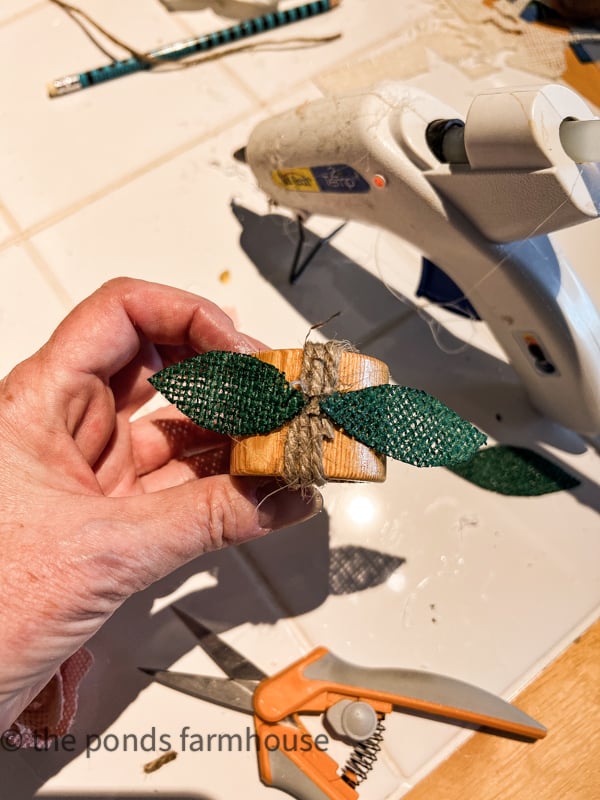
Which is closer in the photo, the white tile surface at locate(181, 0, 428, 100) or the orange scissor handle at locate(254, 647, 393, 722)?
the orange scissor handle at locate(254, 647, 393, 722)

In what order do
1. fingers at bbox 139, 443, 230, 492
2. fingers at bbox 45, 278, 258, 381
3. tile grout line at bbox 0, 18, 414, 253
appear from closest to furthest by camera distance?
fingers at bbox 45, 278, 258, 381
fingers at bbox 139, 443, 230, 492
tile grout line at bbox 0, 18, 414, 253

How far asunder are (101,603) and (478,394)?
570 millimetres

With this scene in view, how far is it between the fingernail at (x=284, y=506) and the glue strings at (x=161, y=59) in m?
0.80

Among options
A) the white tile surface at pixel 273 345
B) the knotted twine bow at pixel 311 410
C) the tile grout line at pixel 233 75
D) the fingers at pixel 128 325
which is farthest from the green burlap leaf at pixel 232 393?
the tile grout line at pixel 233 75

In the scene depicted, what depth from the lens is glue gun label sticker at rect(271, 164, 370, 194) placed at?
70 cm

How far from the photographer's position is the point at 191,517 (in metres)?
0.52

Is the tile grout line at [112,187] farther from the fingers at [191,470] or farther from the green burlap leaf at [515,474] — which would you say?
the green burlap leaf at [515,474]

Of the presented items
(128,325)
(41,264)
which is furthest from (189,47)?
(128,325)

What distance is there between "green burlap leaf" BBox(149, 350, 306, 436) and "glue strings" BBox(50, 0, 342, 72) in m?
0.73

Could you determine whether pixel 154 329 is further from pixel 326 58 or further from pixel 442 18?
pixel 442 18

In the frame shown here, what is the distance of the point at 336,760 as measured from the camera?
0.70m

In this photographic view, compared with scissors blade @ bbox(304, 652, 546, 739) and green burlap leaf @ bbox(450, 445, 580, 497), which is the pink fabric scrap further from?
green burlap leaf @ bbox(450, 445, 580, 497)

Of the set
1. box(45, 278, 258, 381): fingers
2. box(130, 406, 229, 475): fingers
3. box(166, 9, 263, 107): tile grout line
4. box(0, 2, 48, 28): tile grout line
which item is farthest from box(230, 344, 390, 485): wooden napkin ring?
box(0, 2, 48, 28): tile grout line

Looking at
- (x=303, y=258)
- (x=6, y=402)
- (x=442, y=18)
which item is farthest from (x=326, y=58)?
(x=6, y=402)
